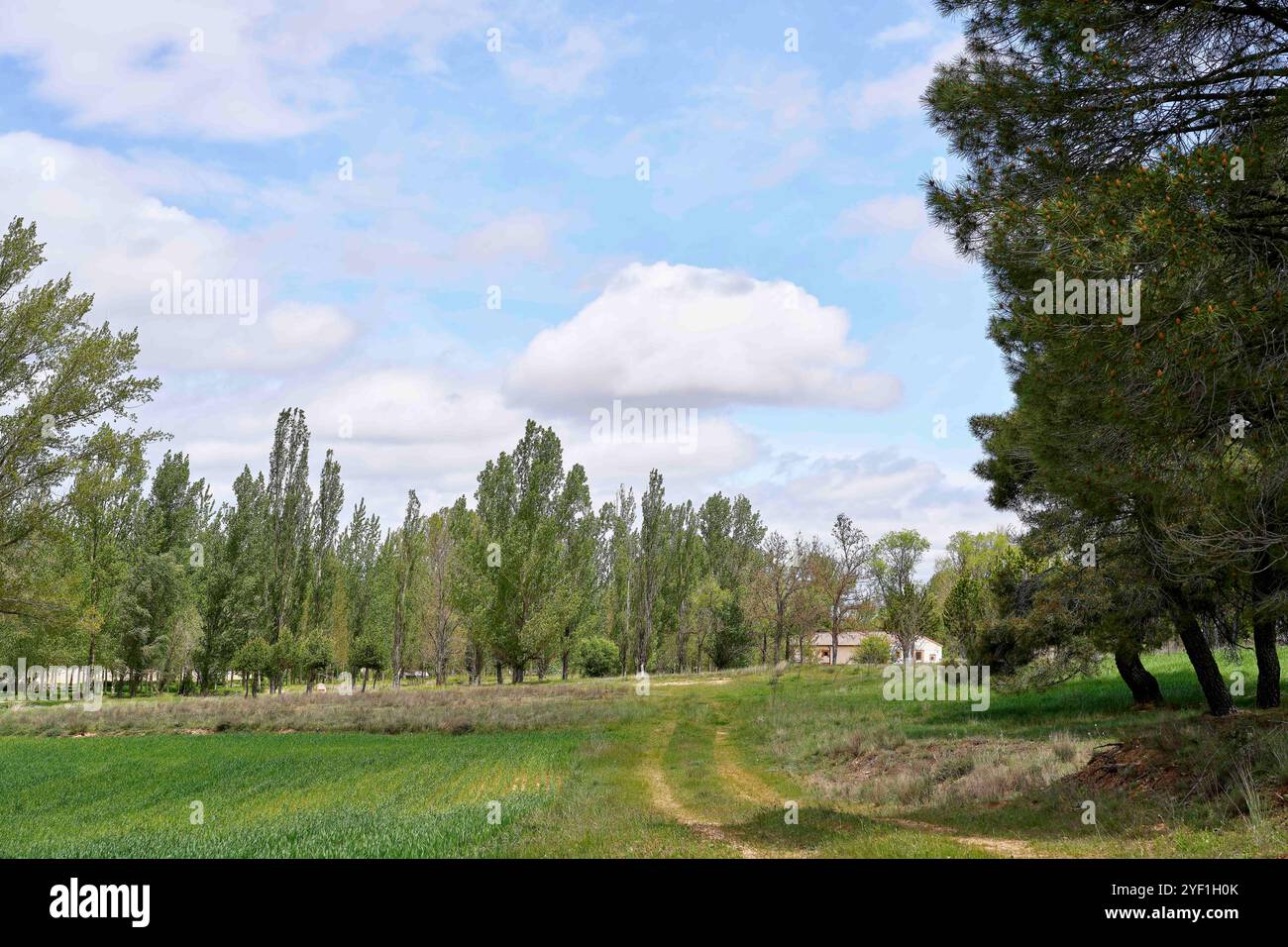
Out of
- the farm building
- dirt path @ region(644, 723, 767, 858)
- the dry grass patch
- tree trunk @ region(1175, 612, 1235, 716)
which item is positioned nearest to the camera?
dirt path @ region(644, 723, 767, 858)

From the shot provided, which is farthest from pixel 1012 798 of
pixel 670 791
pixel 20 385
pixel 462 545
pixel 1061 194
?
pixel 462 545

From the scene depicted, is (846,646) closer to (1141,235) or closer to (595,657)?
(595,657)

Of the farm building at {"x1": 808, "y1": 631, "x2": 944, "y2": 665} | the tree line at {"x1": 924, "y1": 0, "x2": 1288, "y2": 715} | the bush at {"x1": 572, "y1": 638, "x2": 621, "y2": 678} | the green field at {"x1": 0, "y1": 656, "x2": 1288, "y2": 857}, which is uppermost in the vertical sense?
the tree line at {"x1": 924, "y1": 0, "x2": 1288, "y2": 715}

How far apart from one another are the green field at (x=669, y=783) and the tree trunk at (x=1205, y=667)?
53 centimetres

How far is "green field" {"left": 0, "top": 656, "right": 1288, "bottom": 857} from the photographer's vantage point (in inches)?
404

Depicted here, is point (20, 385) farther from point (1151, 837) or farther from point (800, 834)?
point (1151, 837)

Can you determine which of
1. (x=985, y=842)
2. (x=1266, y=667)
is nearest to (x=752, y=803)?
(x=985, y=842)

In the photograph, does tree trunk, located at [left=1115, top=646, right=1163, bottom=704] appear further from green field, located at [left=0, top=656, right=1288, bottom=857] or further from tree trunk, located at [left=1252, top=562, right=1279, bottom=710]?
tree trunk, located at [left=1252, top=562, right=1279, bottom=710]

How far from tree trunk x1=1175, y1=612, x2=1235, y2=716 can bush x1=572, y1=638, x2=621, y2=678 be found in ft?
156

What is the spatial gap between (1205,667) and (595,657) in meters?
48.4

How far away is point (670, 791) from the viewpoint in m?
16.1

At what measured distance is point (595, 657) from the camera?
6194 cm

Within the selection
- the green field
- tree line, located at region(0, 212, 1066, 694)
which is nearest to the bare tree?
tree line, located at region(0, 212, 1066, 694)
